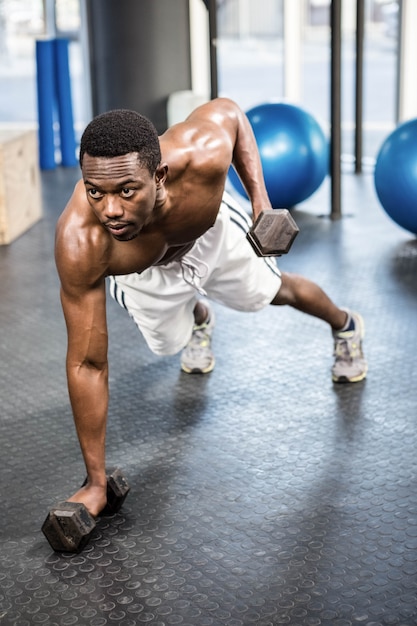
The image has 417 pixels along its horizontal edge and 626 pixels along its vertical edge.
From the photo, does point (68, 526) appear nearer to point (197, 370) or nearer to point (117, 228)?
point (117, 228)

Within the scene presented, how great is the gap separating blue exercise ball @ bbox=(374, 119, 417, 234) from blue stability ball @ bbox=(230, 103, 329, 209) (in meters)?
0.46

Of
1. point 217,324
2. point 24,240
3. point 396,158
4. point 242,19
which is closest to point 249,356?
point 217,324

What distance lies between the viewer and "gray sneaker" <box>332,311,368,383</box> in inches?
98.2

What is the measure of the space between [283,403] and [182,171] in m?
0.89

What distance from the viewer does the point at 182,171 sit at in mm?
1705

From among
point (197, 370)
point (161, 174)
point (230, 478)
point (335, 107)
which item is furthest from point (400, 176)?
point (161, 174)

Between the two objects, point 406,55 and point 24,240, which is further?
point 406,55

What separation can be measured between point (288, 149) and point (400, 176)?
67 centimetres

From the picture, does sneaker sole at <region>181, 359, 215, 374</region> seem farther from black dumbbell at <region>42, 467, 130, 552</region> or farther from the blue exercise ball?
the blue exercise ball

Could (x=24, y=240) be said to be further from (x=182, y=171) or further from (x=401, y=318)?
(x=182, y=171)

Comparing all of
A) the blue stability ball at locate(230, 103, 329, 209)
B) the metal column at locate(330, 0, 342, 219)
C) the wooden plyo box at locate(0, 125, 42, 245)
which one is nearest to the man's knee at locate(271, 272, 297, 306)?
the blue stability ball at locate(230, 103, 329, 209)

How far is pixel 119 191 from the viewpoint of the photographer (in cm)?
148

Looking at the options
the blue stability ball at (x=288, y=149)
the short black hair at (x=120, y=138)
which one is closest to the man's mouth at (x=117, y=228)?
the short black hair at (x=120, y=138)

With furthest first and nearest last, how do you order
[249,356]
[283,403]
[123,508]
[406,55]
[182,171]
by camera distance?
[406,55] → [249,356] → [283,403] → [123,508] → [182,171]
